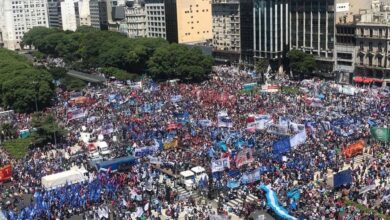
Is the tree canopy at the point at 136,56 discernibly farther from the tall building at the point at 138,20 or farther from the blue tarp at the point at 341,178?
the blue tarp at the point at 341,178

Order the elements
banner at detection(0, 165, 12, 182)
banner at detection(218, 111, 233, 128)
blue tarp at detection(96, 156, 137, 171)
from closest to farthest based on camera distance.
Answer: blue tarp at detection(96, 156, 137, 171)
banner at detection(0, 165, 12, 182)
banner at detection(218, 111, 233, 128)

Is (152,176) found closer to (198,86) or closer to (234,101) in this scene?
(234,101)

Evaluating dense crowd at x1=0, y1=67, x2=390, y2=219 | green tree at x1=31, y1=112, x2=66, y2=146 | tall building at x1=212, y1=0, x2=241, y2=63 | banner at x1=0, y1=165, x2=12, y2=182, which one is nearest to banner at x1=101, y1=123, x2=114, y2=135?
dense crowd at x1=0, y1=67, x2=390, y2=219

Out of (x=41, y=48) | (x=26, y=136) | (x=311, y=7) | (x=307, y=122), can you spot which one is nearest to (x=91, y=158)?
(x=26, y=136)

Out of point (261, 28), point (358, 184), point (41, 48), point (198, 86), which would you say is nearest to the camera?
point (358, 184)

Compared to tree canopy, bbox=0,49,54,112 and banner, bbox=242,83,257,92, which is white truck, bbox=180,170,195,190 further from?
banner, bbox=242,83,257,92

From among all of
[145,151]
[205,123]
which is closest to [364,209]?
[145,151]
